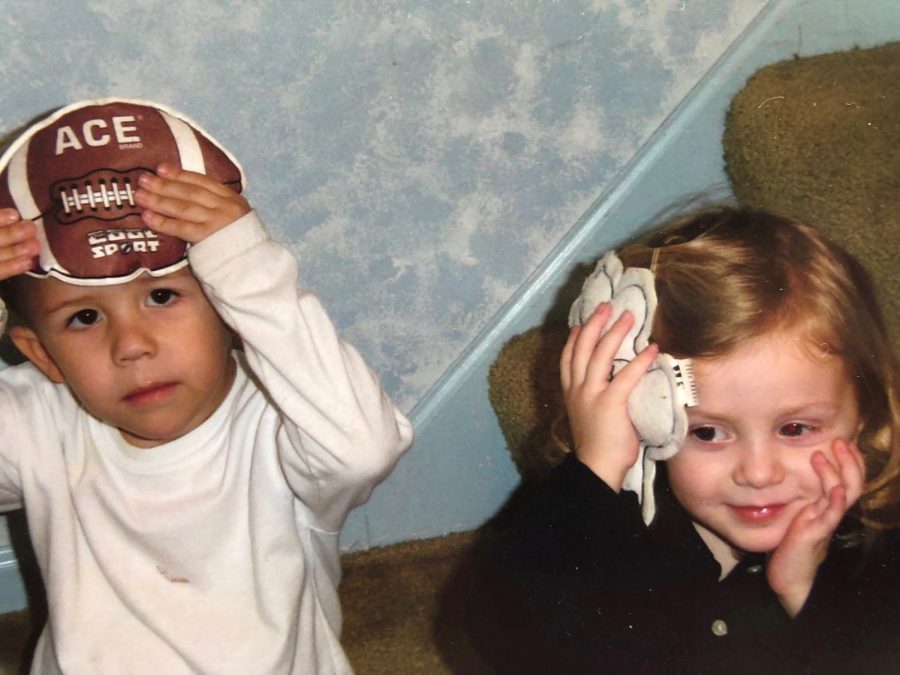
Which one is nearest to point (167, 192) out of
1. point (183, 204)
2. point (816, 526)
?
point (183, 204)

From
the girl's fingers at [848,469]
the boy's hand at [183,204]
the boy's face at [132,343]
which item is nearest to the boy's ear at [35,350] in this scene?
the boy's face at [132,343]

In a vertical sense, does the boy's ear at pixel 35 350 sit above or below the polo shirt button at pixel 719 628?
above

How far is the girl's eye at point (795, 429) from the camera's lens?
698mm

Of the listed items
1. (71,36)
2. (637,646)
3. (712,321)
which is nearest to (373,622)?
(637,646)

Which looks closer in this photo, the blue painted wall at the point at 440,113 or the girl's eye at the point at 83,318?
the girl's eye at the point at 83,318

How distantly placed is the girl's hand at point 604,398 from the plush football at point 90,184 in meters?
0.32

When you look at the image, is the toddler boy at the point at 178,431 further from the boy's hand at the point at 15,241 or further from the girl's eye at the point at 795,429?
the girl's eye at the point at 795,429

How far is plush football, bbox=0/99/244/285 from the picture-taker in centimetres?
→ 69

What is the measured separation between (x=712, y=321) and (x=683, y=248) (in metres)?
0.07

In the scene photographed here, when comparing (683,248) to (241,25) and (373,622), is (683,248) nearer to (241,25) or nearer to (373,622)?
(241,25)

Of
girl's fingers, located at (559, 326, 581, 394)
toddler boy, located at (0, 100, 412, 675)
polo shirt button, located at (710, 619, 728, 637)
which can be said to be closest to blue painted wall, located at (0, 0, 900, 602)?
toddler boy, located at (0, 100, 412, 675)

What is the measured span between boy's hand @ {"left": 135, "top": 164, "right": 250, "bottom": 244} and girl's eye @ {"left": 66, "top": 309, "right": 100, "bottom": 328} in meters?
0.09

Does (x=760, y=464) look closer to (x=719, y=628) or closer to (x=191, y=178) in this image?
(x=719, y=628)

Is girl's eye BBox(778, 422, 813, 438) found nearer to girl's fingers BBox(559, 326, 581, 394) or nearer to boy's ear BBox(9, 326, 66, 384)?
girl's fingers BBox(559, 326, 581, 394)
